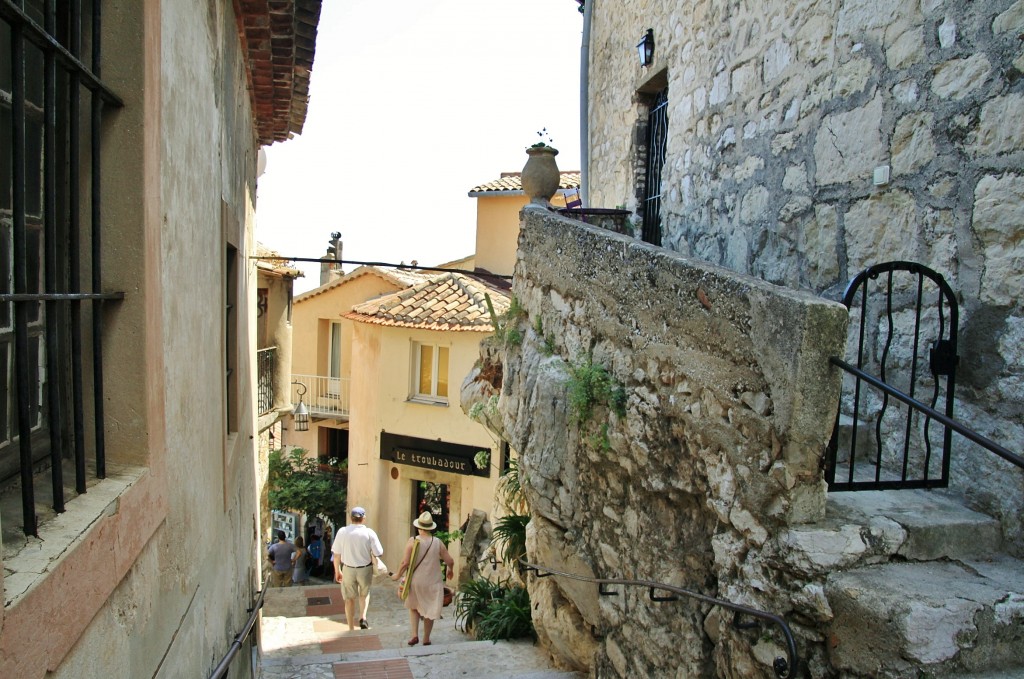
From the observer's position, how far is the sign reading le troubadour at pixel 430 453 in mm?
15508

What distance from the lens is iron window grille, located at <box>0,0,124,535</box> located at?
6.24ft

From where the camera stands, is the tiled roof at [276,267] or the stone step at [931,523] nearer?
the stone step at [931,523]

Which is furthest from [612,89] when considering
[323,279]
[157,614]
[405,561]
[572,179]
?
[323,279]

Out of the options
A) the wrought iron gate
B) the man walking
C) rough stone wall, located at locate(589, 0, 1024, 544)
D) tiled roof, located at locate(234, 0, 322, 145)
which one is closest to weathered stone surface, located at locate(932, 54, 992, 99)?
rough stone wall, located at locate(589, 0, 1024, 544)

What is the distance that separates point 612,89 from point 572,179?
1029 centimetres

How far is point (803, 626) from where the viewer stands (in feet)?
10.3

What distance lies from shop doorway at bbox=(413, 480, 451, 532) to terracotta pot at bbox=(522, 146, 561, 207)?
9.98 meters

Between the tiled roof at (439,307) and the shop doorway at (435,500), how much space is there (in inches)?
132

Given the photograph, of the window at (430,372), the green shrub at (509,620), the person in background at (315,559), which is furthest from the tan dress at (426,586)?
the person in background at (315,559)

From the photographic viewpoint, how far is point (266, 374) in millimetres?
12500

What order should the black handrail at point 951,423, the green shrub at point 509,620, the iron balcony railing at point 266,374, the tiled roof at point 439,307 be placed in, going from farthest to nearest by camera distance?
1. the tiled roof at point 439,307
2. the iron balcony railing at point 266,374
3. the green shrub at point 509,620
4. the black handrail at point 951,423

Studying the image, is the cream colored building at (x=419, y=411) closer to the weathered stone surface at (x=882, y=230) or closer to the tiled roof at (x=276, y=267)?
the tiled roof at (x=276, y=267)

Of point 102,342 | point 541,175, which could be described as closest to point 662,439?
point 102,342

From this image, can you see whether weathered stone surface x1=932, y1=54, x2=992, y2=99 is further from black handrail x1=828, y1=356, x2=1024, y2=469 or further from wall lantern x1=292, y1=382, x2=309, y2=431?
wall lantern x1=292, y1=382, x2=309, y2=431
